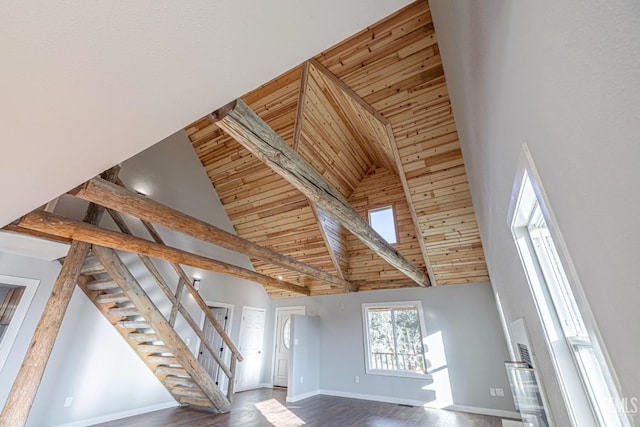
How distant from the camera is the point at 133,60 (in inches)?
30.9

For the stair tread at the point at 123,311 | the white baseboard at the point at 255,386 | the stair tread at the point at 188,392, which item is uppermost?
the stair tread at the point at 123,311

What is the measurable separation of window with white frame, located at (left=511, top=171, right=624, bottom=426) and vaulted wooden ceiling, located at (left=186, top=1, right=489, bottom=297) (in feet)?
7.29

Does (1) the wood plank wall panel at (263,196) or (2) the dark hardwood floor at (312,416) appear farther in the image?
(1) the wood plank wall panel at (263,196)

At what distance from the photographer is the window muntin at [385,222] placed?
622 cm

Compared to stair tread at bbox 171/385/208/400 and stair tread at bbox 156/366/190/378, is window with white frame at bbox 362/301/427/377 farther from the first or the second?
stair tread at bbox 156/366/190/378

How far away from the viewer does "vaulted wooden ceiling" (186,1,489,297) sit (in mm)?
3670

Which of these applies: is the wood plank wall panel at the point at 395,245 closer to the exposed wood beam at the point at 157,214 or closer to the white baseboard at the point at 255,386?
the exposed wood beam at the point at 157,214

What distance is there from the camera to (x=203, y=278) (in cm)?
612

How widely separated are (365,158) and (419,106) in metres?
2.60

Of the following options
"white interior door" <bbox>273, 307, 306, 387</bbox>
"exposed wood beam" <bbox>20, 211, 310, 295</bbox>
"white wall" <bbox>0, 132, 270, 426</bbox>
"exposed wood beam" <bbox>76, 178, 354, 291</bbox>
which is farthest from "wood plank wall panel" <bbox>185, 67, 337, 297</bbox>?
"exposed wood beam" <bbox>20, 211, 310, 295</bbox>

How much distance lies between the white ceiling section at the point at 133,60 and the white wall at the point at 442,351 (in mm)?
6049

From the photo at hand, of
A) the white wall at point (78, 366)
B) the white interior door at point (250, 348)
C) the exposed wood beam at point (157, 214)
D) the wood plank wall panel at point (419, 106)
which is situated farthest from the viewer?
the white interior door at point (250, 348)

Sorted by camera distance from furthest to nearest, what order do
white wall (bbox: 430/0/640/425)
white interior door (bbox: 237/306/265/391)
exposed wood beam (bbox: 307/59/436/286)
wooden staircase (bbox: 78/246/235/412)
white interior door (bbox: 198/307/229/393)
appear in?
1. white interior door (bbox: 237/306/265/391)
2. white interior door (bbox: 198/307/229/393)
3. exposed wood beam (bbox: 307/59/436/286)
4. wooden staircase (bbox: 78/246/235/412)
5. white wall (bbox: 430/0/640/425)

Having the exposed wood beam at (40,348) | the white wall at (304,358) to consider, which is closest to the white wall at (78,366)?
the exposed wood beam at (40,348)
